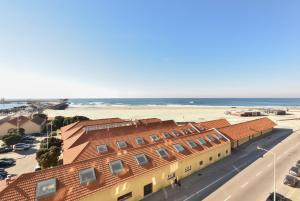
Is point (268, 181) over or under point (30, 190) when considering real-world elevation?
under

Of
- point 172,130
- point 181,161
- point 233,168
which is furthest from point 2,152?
point 233,168

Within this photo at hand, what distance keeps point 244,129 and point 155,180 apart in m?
29.6

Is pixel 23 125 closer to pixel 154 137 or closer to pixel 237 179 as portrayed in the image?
pixel 154 137

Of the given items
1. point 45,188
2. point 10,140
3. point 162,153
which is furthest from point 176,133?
point 10,140

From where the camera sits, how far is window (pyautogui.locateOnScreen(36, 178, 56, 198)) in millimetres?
16016

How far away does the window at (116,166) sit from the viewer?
791 inches

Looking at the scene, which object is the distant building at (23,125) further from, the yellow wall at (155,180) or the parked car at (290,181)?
the parked car at (290,181)

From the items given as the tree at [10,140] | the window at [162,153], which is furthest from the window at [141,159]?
the tree at [10,140]

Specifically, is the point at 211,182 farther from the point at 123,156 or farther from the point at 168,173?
the point at 123,156

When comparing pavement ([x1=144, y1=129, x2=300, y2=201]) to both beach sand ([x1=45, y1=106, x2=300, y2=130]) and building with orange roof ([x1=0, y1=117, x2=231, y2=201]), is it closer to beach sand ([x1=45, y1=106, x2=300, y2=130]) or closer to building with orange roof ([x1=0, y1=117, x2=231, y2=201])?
building with orange roof ([x1=0, y1=117, x2=231, y2=201])

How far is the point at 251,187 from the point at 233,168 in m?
5.70

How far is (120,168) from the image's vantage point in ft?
67.7

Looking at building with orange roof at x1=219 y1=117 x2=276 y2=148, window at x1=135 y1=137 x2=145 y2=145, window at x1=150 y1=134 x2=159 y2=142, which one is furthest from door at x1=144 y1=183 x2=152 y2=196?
building with orange roof at x1=219 y1=117 x2=276 y2=148

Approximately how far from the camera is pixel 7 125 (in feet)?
192
